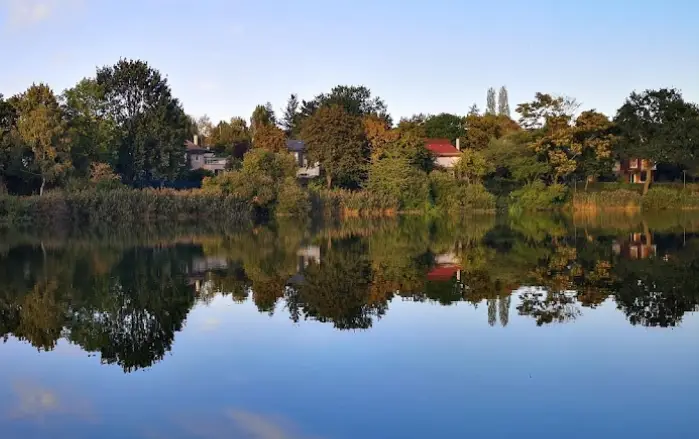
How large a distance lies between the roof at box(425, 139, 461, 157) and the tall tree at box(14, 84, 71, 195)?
33.9m

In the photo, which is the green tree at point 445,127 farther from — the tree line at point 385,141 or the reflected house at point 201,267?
the reflected house at point 201,267

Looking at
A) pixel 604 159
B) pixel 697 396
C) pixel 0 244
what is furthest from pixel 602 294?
pixel 604 159

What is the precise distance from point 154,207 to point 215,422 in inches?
1671

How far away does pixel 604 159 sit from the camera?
6075 cm

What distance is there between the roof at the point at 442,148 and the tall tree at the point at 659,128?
1547cm

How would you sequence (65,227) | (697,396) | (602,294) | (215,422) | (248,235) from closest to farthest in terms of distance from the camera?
(215,422), (697,396), (602,294), (248,235), (65,227)

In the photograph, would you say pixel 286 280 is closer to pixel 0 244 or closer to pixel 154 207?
pixel 0 244

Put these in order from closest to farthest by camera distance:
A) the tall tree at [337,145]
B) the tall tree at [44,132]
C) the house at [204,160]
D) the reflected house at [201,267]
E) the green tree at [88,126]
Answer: the reflected house at [201,267], the tall tree at [44,132], the green tree at [88,126], the tall tree at [337,145], the house at [204,160]

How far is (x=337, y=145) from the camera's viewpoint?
59250 mm

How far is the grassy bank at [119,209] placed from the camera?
4606cm

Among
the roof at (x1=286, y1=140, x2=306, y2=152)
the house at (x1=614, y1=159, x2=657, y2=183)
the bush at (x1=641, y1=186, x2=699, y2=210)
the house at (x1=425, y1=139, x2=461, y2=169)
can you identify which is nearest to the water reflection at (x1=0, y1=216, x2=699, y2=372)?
the bush at (x1=641, y1=186, x2=699, y2=210)

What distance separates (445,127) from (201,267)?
6489 cm

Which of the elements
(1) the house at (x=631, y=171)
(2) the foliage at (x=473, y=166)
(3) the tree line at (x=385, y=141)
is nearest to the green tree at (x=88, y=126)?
(3) the tree line at (x=385, y=141)

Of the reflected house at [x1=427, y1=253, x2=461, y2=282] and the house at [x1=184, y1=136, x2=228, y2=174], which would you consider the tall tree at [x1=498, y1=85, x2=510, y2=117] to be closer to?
the house at [x1=184, y1=136, x2=228, y2=174]
